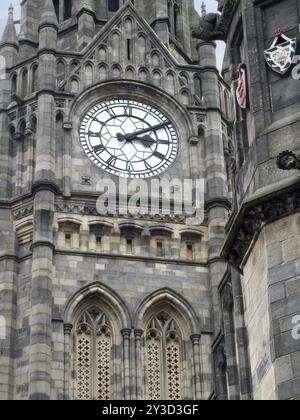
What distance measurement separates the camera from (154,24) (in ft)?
159

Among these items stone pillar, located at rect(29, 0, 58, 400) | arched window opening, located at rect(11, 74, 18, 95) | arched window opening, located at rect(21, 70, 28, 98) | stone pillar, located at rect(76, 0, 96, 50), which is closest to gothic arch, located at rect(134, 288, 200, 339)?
stone pillar, located at rect(29, 0, 58, 400)

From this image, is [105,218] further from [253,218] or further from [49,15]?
[253,218]

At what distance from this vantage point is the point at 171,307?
40.1 metres

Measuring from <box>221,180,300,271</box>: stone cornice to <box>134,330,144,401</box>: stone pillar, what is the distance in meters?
18.1

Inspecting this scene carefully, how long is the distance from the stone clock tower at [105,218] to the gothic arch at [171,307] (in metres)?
0.04

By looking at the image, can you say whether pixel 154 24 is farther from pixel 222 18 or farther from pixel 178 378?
pixel 222 18

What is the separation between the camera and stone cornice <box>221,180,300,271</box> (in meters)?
19.1

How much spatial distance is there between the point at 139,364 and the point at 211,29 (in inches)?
677

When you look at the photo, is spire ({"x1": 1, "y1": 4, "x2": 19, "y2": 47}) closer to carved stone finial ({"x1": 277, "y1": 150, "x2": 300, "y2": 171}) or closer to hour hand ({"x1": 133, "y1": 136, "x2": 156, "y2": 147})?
hour hand ({"x1": 133, "y1": 136, "x2": 156, "y2": 147})

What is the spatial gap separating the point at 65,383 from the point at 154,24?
1615 cm

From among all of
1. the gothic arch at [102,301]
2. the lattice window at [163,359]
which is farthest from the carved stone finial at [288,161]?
the gothic arch at [102,301]

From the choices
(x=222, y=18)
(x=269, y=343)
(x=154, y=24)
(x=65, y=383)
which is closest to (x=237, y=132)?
(x=222, y=18)

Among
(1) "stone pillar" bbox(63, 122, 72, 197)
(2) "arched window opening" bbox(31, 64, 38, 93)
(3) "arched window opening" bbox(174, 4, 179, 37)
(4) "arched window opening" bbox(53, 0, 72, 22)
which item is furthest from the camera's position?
(3) "arched window opening" bbox(174, 4, 179, 37)

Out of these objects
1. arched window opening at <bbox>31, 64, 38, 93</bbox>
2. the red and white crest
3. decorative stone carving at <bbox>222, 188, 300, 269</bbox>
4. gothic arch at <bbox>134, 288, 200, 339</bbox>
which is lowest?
decorative stone carving at <bbox>222, 188, 300, 269</bbox>
